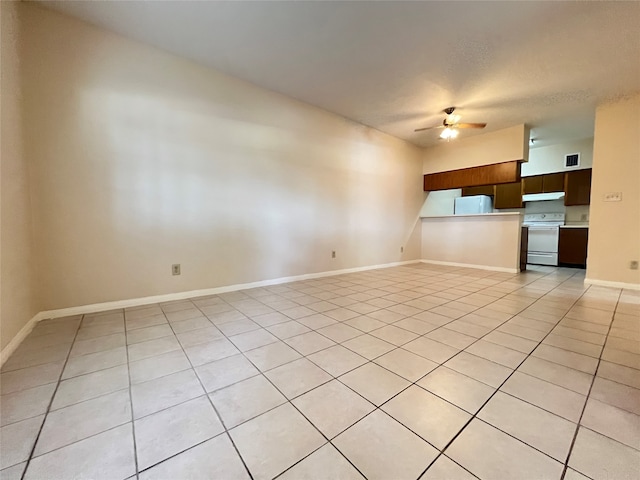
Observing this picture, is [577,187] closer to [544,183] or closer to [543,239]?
[544,183]

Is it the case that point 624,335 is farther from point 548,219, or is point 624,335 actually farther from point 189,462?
point 548,219

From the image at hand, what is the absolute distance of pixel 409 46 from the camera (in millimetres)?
2541

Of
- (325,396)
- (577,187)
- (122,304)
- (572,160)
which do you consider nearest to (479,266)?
(577,187)

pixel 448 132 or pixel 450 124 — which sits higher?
pixel 450 124

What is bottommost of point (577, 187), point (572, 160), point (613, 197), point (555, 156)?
point (613, 197)

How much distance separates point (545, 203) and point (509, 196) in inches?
32.1

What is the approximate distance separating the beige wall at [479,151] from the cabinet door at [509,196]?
5.11ft

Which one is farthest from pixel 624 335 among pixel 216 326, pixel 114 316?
pixel 114 316

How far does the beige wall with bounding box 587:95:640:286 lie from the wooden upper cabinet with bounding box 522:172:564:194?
2.08 metres

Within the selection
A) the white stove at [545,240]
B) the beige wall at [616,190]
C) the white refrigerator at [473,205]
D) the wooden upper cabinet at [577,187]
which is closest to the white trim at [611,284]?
the beige wall at [616,190]

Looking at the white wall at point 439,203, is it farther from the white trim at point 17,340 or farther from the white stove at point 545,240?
the white trim at point 17,340

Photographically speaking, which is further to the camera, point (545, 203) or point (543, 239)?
point (545, 203)

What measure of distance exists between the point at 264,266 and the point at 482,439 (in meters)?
2.91

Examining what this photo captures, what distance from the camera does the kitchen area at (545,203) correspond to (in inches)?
201
